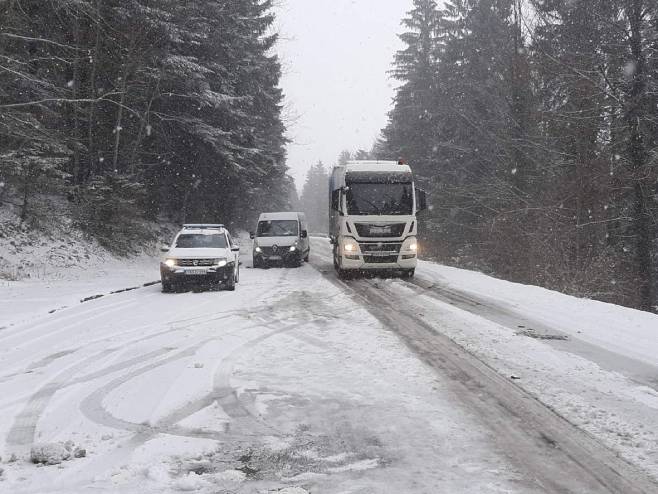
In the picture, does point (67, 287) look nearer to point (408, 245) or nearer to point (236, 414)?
point (408, 245)

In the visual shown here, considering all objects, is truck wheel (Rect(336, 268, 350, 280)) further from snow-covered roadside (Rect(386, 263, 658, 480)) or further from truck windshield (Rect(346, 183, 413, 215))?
snow-covered roadside (Rect(386, 263, 658, 480))

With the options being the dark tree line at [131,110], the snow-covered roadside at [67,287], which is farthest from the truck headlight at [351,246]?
the dark tree line at [131,110]

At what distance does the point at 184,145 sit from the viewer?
26578 millimetres

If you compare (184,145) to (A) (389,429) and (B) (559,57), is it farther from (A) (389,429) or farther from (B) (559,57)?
(A) (389,429)

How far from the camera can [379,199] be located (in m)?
16.3

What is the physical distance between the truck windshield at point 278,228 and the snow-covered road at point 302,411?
43.3 feet

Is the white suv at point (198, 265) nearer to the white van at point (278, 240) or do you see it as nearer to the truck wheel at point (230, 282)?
the truck wheel at point (230, 282)

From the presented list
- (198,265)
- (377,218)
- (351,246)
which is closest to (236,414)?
(198,265)

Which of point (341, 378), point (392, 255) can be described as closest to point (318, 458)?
point (341, 378)

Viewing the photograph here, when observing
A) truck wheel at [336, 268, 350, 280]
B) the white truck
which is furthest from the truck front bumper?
truck wheel at [336, 268, 350, 280]

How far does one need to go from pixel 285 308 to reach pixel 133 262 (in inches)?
499

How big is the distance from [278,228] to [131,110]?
7.51m

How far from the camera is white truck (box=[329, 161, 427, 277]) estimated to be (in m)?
16.0

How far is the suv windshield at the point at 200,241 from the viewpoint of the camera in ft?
47.7
